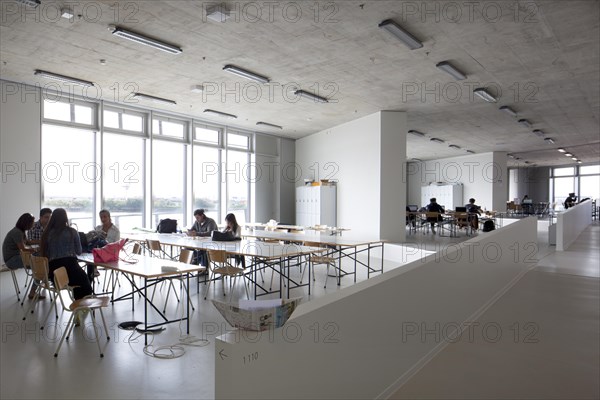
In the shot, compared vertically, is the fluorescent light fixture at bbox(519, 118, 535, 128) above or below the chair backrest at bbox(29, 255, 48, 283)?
above

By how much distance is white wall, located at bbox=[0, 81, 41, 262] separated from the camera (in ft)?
23.8

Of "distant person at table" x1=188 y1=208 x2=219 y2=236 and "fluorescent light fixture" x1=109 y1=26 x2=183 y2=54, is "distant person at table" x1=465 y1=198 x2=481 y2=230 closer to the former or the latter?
"distant person at table" x1=188 y1=208 x2=219 y2=236

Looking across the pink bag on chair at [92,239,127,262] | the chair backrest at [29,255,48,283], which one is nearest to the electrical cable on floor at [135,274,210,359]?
the pink bag on chair at [92,239,127,262]

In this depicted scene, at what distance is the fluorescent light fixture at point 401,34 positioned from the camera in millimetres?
5004

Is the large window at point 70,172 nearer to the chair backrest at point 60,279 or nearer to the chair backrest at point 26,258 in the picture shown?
the chair backrest at point 26,258

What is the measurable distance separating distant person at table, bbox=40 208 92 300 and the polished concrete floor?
1.69 feet

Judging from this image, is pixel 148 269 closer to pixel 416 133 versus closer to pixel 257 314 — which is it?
pixel 257 314

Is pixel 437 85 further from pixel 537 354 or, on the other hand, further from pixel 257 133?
pixel 257 133

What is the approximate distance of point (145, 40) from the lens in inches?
213

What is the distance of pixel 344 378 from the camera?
2.48 m

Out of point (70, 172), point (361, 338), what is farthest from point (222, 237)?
point (70, 172)

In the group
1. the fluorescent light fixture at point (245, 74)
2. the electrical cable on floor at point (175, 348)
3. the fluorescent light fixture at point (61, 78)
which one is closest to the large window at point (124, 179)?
the fluorescent light fixture at point (61, 78)

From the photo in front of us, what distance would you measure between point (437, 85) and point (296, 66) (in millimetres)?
3109

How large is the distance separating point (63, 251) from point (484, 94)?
26.8 ft
